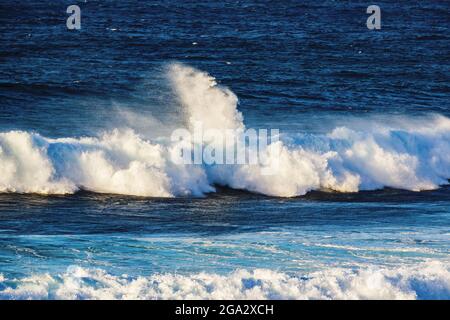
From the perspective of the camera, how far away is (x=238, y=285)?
49.7 ft

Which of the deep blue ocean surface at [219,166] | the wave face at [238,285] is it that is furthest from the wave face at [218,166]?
the wave face at [238,285]

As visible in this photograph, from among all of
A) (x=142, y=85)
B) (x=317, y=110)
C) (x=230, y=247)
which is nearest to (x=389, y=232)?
(x=230, y=247)

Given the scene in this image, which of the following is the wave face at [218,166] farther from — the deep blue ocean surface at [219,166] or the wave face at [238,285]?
the wave face at [238,285]

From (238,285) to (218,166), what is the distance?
30.8 feet

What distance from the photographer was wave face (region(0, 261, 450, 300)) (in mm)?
14867

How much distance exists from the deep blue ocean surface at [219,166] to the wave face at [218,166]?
0.14 feet

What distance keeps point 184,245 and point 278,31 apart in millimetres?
26969

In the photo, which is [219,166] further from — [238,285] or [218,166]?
[238,285]

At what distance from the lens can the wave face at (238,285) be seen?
Result: 14.9 m

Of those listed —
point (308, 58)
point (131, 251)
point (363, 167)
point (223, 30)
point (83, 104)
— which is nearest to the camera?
point (131, 251)

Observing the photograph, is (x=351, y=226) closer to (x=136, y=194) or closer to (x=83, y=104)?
(x=136, y=194)

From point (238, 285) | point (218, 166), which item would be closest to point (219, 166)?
point (218, 166)

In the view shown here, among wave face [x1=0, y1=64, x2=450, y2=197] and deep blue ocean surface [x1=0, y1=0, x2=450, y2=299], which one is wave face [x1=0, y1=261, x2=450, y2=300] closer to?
deep blue ocean surface [x1=0, y1=0, x2=450, y2=299]

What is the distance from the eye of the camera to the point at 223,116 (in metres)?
27.0
